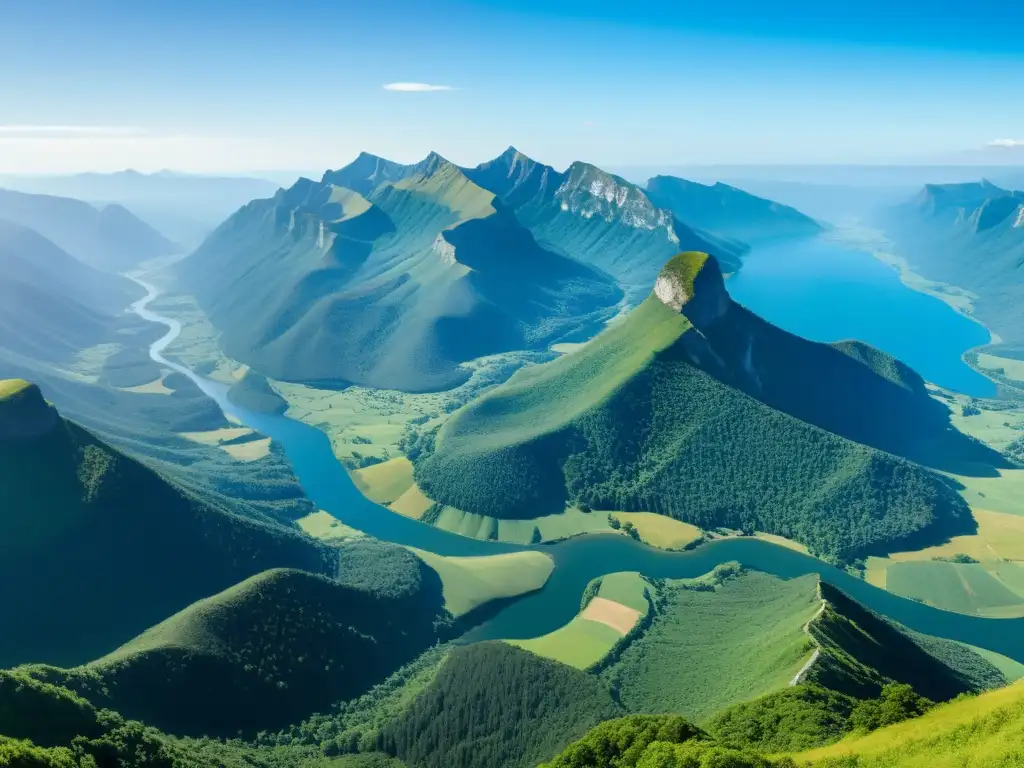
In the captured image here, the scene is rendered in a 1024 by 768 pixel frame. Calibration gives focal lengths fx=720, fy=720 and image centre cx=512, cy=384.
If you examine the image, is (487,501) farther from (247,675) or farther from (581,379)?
(247,675)

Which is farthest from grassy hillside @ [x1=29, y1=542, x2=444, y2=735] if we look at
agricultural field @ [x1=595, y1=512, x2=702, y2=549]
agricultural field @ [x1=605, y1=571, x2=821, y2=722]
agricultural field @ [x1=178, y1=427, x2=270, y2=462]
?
agricultural field @ [x1=178, y1=427, x2=270, y2=462]

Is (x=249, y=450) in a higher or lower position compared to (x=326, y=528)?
higher

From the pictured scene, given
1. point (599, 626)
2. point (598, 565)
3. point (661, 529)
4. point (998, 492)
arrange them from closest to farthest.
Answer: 1. point (599, 626)
2. point (598, 565)
3. point (661, 529)
4. point (998, 492)

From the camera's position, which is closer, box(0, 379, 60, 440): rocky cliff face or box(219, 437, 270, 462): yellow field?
box(0, 379, 60, 440): rocky cliff face

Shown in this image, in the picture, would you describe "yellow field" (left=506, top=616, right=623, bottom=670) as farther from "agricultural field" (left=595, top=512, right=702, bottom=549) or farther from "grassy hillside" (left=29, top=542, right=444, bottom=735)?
"agricultural field" (left=595, top=512, right=702, bottom=549)

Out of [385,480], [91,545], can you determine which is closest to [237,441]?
[385,480]

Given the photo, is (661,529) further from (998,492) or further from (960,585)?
(998,492)

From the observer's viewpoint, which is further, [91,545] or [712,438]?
[712,438]
